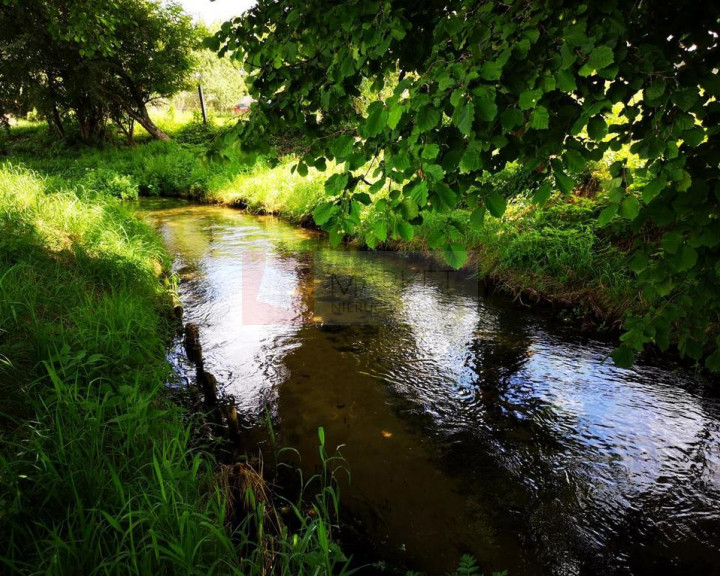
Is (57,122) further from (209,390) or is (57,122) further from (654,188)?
(654,188)

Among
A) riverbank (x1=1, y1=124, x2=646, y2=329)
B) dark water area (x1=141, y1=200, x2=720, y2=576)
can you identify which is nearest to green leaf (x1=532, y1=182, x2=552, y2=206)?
riverbank (x1=1, y1=124, x2=646, y2=329)

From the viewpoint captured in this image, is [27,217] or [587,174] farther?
[587,174]

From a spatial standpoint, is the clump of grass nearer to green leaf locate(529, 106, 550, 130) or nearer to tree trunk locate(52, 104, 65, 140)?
green leaf locate(529, 106, 550, 130)

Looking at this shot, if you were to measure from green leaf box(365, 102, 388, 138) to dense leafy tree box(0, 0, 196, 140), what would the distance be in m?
23.5

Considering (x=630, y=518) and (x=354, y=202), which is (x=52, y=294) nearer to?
(x=354, y=202)

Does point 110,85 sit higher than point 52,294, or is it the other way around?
point 110,85

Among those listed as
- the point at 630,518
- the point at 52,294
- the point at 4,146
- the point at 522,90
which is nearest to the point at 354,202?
the point at 522,90

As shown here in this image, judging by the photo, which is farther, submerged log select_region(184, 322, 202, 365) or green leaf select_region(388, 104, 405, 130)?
submerged log select_region(184, 322, 202, 365)

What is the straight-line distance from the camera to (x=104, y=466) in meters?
2.40

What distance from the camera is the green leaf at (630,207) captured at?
4.88ft

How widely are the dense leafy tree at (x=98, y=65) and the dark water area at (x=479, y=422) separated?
21167 mm

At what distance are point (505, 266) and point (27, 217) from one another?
23.8 feet

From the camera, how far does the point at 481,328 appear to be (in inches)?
231

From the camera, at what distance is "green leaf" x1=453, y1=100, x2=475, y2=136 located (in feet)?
4.27
